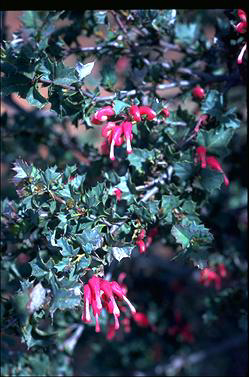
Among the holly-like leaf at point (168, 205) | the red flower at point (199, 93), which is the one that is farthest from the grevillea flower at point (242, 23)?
the holly-like leaf at point (168, 205)

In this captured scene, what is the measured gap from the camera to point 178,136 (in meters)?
1.71

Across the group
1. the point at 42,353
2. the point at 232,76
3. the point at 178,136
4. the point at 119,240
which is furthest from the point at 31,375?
the point at 232,76

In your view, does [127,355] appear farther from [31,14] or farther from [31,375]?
[31,14]

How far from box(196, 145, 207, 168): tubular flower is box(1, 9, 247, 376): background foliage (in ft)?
0.05

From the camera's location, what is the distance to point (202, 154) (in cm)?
162

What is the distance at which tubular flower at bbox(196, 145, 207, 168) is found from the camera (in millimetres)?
1606

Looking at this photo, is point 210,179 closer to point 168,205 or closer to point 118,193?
point 168,205

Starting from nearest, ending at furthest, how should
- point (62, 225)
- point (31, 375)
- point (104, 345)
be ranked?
point (62, 225) → point (31, 375) → point (104, 345)


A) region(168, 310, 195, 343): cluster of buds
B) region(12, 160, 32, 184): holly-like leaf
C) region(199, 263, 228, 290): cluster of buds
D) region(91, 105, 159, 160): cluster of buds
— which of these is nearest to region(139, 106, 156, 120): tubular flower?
region(91, 105, 159, 160): cluster of buds

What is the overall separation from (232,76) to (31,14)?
0.68 metres

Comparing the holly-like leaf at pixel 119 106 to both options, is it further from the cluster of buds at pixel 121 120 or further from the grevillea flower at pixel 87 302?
the grevillea flower at pixel 87 302

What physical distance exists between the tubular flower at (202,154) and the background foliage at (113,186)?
15 mm

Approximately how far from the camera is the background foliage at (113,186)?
1337 millimetres

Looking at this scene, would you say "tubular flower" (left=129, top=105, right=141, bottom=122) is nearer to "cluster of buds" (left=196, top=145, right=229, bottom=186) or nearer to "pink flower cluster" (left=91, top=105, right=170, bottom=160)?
"pink flower cluster" (left=91, top=105, right=170, bottom=160)
